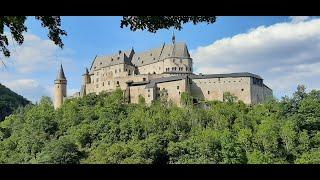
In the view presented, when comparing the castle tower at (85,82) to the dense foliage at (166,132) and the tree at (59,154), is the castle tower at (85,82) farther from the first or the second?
the tree at (59,154)

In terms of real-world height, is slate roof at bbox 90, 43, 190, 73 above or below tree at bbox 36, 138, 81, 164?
above

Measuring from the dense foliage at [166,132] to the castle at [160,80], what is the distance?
3.70 feet

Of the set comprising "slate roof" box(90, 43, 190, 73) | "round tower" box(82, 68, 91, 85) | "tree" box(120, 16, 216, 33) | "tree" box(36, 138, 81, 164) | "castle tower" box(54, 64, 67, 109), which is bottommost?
"tree" box(36, 138, 81, 164)

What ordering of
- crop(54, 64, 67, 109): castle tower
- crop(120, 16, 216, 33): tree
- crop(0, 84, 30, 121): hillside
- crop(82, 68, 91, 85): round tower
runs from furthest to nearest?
crop(82, 68, 91, 85): round tower
crop(54, 64, 67, 109): castle tower
crop(0, 84, 30, 121): hillside
crop(120, 16, 216, 33): tree

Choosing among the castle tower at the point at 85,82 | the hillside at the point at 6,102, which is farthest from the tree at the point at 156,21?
the castle tower at the point at 85,82

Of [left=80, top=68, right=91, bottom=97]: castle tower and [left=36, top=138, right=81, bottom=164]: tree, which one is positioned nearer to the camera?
[left=36, top=138, right=81, bottom=164]: tree

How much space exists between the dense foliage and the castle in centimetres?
113

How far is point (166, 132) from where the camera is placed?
40.2 metres

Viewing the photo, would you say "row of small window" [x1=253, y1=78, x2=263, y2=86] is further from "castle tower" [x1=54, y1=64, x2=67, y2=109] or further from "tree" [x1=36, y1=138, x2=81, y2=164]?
"castle tower" [x1=54, y1=64, x2=67, y2=109]

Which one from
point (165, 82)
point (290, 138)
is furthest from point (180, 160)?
point (165, 82)

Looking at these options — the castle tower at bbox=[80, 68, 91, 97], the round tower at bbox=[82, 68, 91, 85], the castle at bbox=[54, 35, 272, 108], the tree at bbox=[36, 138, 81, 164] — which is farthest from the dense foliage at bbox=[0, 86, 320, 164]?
the round tower at bbox=[82, 68, 91, 85]

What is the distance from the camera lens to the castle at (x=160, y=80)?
1700 inches

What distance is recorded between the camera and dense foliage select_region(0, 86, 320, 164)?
1318 inches

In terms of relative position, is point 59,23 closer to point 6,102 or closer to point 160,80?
point 6,102
